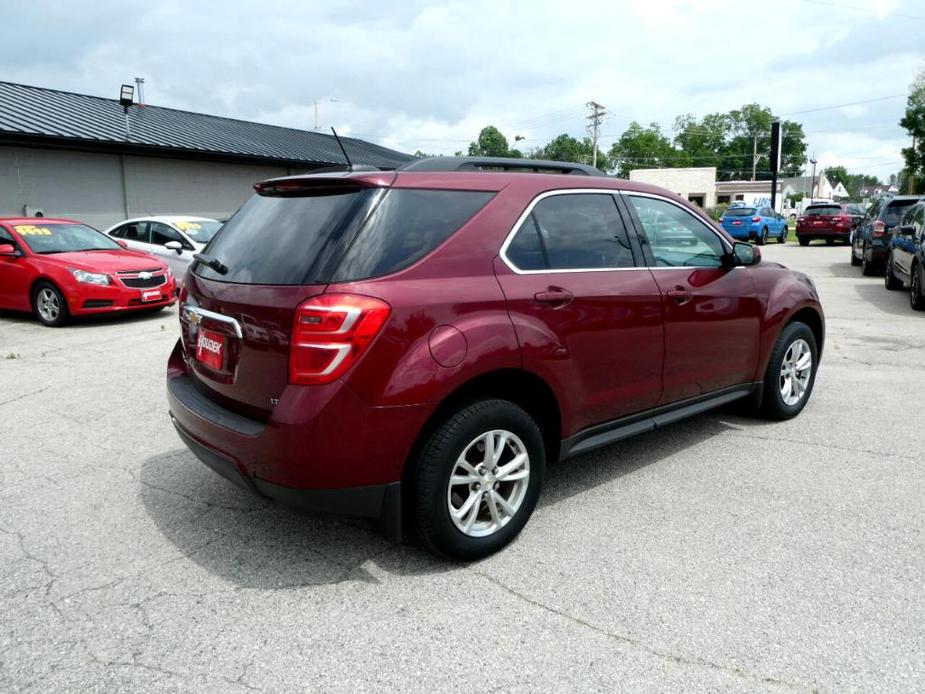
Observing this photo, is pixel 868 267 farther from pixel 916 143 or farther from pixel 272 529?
pixel 916 143

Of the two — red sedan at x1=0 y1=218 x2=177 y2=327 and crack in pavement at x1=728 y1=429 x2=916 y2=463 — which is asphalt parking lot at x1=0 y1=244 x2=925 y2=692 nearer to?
crack in pavement at x1=728 y1=429 x2=916 y2=463

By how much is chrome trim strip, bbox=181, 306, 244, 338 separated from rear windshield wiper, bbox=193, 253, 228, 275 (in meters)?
0.20

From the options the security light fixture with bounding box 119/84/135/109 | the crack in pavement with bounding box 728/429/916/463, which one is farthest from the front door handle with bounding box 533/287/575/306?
the security light fixture with bounding box 119/84/135/109

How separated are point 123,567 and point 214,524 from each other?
499 mm

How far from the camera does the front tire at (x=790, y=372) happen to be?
496cm

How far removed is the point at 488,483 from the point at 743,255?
257 cm

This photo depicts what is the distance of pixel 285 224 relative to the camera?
3.20 metres

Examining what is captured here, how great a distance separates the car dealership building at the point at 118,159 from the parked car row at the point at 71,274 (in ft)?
19.8

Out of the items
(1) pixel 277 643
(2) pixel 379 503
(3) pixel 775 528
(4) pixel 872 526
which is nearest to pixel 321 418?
(2) pixel 379 503

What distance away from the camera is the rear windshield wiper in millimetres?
3332

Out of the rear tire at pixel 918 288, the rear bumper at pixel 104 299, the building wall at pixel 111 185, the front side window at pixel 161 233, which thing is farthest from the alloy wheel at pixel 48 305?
the rear tire at pixel 918 288

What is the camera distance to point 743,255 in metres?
4.61

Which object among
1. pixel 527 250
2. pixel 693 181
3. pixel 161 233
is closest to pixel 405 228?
pixel 527 250

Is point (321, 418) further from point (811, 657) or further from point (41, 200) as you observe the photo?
point (41, 200)
